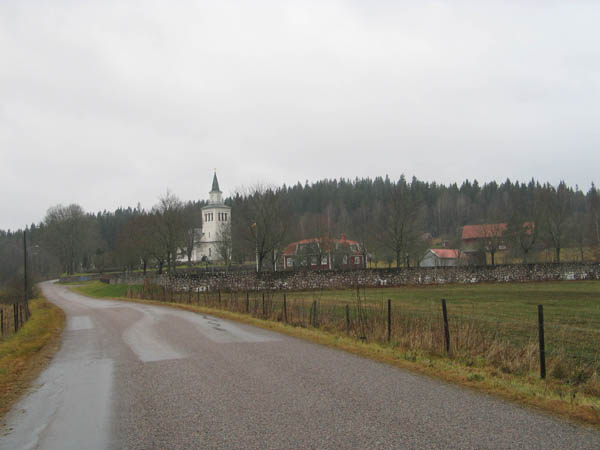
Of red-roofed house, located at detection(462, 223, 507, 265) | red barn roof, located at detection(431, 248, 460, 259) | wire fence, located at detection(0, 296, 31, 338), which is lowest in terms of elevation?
wire fence, located at detection(0, 296, 31, 338)

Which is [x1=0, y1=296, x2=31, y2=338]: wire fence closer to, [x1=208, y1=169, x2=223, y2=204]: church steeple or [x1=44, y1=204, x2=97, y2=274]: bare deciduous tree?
[x1=44, y1=204, x2=97, y2=274]: bare deciduous tree

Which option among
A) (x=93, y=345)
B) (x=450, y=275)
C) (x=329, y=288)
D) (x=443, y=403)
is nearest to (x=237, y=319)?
(x=93, y=345)

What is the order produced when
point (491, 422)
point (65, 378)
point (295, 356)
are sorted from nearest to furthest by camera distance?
point (491, 422)
point (65, 378)
point (295, 356)

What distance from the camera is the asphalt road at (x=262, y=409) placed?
5.91 m

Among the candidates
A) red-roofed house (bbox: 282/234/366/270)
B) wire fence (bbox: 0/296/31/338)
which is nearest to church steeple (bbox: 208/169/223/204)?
red-roofed house (bbox: 282/234/366/270)

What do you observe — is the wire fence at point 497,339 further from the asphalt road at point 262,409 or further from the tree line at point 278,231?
the tree line at point 278,231

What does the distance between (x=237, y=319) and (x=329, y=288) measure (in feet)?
82.3

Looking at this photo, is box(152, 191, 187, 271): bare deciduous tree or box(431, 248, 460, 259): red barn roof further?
box(431, 248, 460, 259): red barn roof

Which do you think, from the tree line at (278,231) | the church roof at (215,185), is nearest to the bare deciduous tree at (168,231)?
the tree line at (278,231)

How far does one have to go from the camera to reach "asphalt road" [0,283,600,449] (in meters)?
5.91

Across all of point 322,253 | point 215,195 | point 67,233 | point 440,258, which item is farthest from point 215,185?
point 322,253

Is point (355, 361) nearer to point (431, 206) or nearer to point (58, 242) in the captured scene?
point (58, 242)

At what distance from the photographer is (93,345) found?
1571cm

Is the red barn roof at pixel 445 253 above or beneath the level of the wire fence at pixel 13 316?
above
